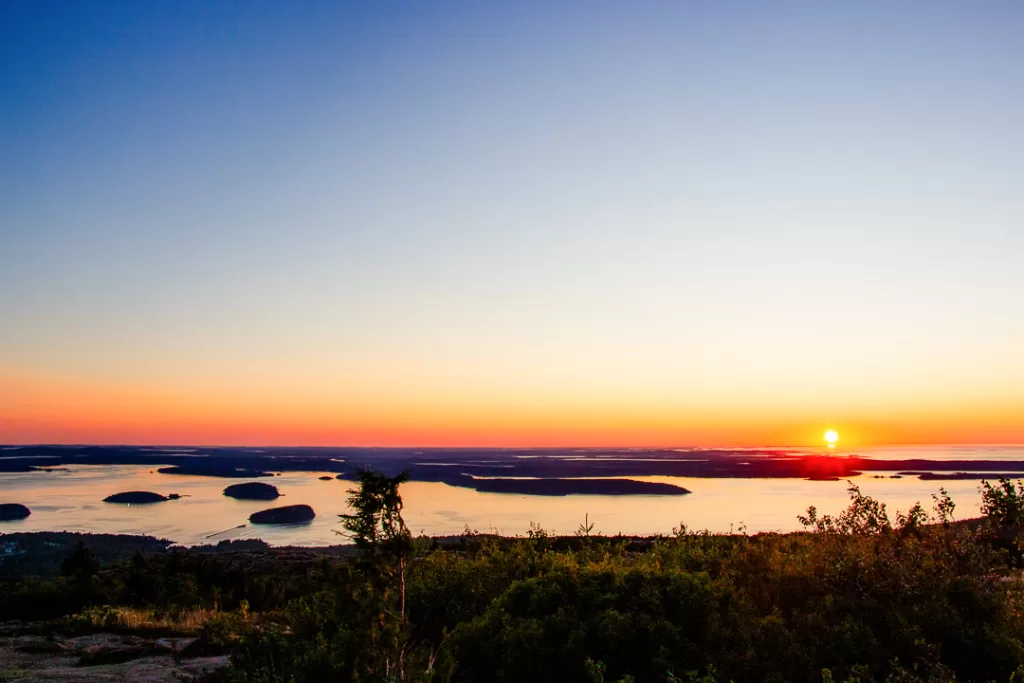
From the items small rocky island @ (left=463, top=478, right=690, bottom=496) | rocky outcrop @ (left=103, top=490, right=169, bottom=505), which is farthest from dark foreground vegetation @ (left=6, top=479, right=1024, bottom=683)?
rocky outcrop @ (left=103, top=490, right=169, bottom=505)

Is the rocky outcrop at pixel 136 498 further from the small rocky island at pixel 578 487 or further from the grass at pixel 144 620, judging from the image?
the grass at pixel 144 620

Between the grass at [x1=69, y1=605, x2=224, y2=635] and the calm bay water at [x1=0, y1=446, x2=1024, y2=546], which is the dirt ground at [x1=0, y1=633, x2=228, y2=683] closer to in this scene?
the grass at [x1=69, y1=605, x2=224, y2=635]

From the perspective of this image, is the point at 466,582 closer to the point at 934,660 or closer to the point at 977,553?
the point at 934,660

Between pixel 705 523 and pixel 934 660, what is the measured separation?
35.0 meters

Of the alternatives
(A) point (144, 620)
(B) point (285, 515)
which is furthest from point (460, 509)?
(A) point (144, 620)

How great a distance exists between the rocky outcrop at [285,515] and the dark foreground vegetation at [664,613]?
38112 mm

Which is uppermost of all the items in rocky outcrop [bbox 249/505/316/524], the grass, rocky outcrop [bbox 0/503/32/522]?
the grass

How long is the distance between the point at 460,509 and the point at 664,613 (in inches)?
1775

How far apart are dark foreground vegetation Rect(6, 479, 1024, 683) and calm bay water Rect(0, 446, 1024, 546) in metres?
19.6

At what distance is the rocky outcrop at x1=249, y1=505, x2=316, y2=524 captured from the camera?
47.5 m

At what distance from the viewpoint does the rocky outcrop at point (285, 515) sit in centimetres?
4753

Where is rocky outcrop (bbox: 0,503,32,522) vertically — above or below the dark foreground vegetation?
below

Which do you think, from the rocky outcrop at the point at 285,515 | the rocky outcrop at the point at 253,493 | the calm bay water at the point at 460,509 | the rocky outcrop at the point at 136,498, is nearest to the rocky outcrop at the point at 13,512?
the calm bay water at the point at 460,509

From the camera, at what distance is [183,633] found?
12188 mm
